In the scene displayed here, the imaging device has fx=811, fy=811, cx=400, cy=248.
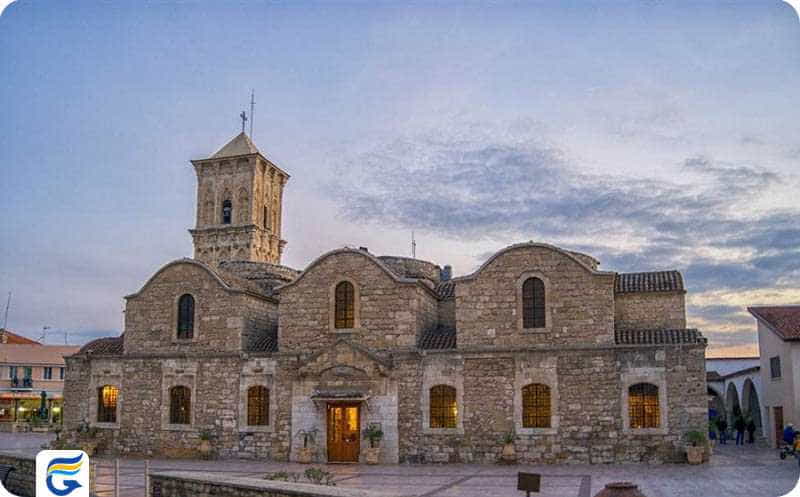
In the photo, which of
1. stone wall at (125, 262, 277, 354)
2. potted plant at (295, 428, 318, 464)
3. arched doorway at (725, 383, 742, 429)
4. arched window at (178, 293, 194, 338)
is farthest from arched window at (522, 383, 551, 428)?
arched doorway at (725, 383, 742, 429)

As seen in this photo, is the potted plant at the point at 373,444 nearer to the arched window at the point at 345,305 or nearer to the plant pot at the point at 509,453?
the arched window at the point at 345,305

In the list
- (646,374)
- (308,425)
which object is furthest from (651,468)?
(308,425)

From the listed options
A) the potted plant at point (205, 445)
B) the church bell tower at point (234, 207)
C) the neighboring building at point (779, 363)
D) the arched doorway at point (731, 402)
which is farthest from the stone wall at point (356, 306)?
the church bell tower at point (234, 207)

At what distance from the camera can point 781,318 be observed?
29609 mm

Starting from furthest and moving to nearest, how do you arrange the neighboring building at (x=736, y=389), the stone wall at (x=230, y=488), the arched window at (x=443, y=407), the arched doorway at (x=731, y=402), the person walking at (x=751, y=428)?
1. the arched doorway at (x=731, y=402)
2. the neighboring building at (x=736, y=389)
3. the person walking at (x=751, y=428)
4. the arched window at (x=443, y=407)
5. the stone wall at (x=230, y=488)

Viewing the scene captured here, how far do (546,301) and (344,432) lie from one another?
782cm

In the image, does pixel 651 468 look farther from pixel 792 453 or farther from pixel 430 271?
pixel 430 271

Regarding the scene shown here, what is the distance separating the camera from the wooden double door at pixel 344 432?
2631 centimetres

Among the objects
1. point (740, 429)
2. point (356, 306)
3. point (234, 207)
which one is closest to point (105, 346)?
point (356, 306)

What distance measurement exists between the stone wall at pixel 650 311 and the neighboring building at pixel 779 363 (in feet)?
13.4

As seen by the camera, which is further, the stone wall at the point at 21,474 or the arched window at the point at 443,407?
the arched window at the point at 443,407

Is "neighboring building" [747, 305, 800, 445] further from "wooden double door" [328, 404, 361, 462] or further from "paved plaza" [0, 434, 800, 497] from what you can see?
"wooden double door" [328, 404, 361, 462]

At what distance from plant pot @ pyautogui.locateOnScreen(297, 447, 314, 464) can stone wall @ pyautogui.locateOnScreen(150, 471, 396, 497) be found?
9.29 meters

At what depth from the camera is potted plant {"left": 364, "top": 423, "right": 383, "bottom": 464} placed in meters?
25.4
